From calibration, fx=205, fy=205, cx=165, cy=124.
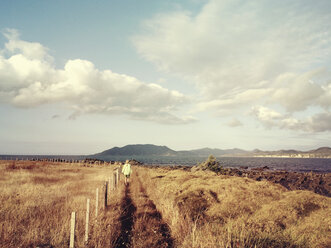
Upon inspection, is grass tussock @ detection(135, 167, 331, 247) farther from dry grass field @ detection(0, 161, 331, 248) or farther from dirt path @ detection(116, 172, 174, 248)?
dirt path @ detection(116, 172, 174, 248)

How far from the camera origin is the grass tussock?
5.99 m

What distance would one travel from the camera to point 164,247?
19.9ft

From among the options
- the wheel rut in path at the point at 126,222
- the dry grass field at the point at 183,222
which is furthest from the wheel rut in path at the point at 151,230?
the wheel rut in path at the point at 126,222

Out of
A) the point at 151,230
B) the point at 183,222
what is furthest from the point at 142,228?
the point at 183,222

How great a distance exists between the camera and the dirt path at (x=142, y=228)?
6.26 meters

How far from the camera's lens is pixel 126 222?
812cm

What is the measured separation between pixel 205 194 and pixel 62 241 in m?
8.98

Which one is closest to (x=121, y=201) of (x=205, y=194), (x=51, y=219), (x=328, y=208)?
(x=51, y=219)

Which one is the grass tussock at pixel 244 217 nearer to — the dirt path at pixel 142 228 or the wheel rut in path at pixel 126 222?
the dirt path at pixel 142 228

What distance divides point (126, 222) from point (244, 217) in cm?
522

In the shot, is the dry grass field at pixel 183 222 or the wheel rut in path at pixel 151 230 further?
the wheel rut in path at pixel 151 230

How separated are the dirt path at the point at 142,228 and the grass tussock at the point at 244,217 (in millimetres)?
341

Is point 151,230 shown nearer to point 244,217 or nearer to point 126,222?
point 126,222

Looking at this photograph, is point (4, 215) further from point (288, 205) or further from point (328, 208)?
point (328, 208)
